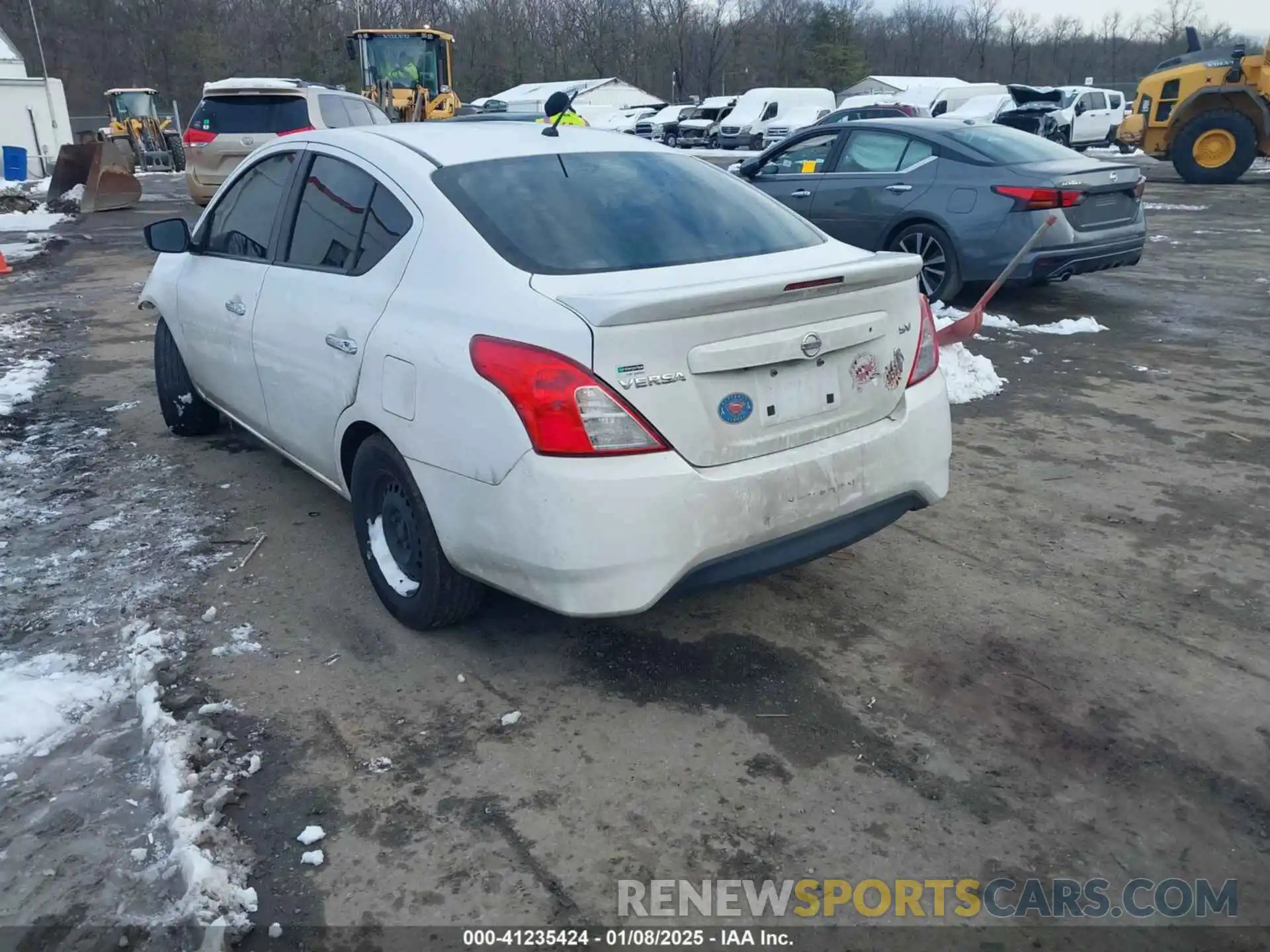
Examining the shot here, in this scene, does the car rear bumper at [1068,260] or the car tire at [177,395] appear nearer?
the car tire at [177,395]

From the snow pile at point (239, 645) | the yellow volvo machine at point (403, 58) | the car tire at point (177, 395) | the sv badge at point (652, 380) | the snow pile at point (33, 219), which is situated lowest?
the snow pile at point (33, 219)

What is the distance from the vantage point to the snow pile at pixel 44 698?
2.95 m

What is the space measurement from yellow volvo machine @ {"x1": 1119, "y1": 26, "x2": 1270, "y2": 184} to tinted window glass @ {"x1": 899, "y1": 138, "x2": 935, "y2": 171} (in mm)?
13987

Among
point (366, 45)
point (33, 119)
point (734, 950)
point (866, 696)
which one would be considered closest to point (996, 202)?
point (866, 696)

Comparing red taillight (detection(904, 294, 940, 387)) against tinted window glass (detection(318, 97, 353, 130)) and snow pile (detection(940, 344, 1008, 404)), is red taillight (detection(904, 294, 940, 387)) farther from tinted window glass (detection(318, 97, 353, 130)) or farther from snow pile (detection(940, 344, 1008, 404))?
tinted window glass (detection(318, 97, 353, 130))

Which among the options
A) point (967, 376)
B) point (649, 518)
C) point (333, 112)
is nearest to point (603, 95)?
point (333, 112)

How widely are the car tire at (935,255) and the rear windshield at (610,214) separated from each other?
15.0 ft

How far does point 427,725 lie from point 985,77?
93.1 meters

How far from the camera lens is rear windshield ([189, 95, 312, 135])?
14.0 meters

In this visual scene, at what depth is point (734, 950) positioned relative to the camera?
2262 millimetres

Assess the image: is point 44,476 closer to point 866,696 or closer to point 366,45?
point 866,696

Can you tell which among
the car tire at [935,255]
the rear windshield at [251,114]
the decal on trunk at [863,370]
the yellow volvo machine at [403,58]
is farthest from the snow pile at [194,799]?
the yellow volvo machine at [403,58]

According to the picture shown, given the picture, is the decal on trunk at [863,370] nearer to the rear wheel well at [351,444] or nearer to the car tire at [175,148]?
the rear wheel well at [351,444]

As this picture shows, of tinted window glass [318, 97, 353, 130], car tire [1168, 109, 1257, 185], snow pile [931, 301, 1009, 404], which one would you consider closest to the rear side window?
snow pile [931, 301, 1009, 404]
